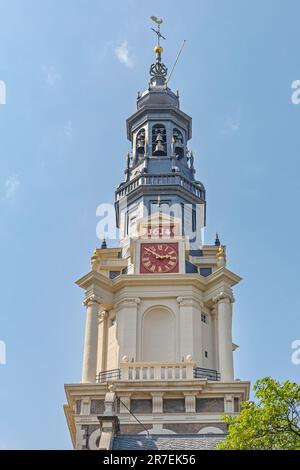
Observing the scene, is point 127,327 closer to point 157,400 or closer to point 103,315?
point 103,315

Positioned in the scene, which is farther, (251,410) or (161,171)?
(161,171)

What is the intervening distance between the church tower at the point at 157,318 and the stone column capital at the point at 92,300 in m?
0.07

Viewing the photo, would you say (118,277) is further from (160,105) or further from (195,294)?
(160,105)

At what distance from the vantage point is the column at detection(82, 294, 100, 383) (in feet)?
172

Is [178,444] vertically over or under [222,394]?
under

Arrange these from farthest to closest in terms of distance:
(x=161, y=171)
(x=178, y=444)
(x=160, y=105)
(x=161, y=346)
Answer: (x=160, y=105)
(x=161, y=171)
(x=161, y=346)
(x=178, y=444)

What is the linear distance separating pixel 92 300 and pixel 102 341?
2.68m

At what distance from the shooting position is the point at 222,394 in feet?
165

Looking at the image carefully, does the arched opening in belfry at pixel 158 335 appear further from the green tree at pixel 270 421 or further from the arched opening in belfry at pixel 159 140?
the green tree at pixel 270 421

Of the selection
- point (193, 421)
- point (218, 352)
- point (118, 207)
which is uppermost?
point (118, 207)

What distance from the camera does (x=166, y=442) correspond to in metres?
44.3
